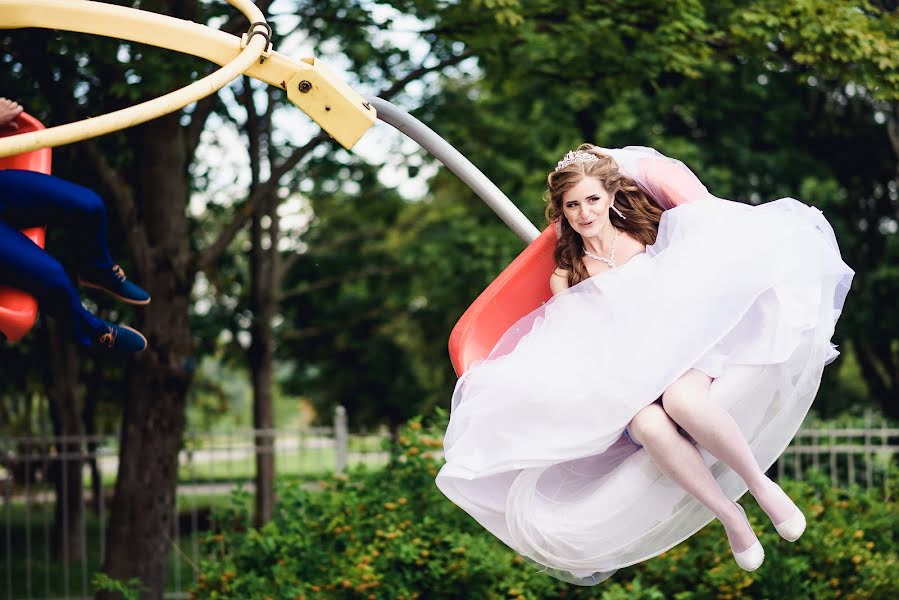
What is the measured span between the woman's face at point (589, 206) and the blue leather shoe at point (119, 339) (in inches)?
58.6

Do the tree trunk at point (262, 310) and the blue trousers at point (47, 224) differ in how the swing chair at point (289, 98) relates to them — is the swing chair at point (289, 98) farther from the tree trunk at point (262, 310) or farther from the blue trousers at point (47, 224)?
the tree trunk at point (262, 310)

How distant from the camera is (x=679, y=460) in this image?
2979mm

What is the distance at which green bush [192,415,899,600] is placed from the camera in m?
5.27

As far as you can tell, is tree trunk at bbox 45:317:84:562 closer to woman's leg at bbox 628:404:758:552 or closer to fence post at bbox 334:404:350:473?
fence post at bbox 334:404:350:473

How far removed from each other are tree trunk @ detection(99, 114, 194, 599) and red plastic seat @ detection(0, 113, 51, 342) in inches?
133

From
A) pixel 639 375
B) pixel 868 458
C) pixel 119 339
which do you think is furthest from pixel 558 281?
pixel 868 458

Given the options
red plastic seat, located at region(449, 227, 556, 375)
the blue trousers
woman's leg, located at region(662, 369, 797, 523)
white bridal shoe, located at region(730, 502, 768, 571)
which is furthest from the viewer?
red plastic seat, located at region(449, 227, 556, 375)

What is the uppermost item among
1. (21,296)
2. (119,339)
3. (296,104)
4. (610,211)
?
(296,104)

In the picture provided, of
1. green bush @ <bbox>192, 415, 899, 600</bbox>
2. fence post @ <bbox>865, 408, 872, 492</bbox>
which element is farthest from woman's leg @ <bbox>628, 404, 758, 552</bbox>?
fence post @ <bbox>865, 408, 872, 492</bbox>

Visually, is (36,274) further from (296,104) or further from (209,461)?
(209,461)

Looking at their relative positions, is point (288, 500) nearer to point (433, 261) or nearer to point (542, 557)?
point (542, 557)

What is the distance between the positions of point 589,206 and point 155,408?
4262 millimetres

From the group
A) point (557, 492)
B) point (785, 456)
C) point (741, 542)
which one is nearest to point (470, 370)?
point (557, 492)

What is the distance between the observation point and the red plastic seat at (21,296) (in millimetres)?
3102
